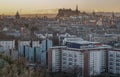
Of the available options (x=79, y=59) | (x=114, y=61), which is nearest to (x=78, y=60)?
(x=79, y=59)

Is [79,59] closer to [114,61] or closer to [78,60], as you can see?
[78,60]

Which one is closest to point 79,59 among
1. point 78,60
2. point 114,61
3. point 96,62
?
point 78,60

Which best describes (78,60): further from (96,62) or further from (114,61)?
(114,61)

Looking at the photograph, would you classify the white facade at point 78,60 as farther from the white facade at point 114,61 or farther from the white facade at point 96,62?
the white facade at point 114,61

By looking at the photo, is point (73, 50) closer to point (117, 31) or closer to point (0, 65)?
point (0, 65)

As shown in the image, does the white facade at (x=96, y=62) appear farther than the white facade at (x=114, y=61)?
No

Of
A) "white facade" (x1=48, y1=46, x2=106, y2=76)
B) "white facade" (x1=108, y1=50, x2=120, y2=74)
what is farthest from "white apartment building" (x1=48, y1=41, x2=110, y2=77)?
"white facade" (x1=108, y1=50, x2=120, y2=74)

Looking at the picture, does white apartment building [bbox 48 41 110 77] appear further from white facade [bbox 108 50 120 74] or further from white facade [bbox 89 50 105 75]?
white facade [bbox 108 50 120 74]

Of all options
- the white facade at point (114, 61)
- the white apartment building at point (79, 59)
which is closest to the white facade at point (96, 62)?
the white apartment building at point (79, 59)

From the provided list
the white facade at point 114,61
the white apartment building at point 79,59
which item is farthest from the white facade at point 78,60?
the white facade at point 114,61

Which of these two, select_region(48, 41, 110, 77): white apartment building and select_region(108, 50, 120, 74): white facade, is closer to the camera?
select_region(48, 41, 110, 77): white apartment building

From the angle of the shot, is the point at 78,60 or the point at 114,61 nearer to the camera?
the point at 78,60

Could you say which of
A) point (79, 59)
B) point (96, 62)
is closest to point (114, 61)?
point (96, 62)

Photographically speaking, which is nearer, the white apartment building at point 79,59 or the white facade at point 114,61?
the white apartment building at point 79,59
